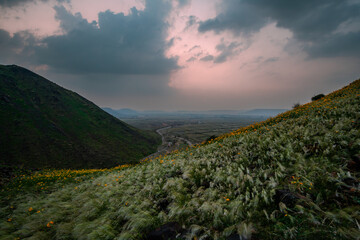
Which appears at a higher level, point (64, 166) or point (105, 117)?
point (105, 117)

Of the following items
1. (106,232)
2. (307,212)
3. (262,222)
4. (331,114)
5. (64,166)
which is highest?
(331,114)

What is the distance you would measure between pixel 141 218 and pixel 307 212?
16.8 feet

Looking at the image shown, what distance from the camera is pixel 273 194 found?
469 cm

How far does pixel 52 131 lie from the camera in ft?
214

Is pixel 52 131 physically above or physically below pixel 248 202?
below

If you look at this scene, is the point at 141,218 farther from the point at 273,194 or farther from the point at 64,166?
the point at 64,166

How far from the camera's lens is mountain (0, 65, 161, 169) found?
4962cm

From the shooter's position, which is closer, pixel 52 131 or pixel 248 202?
pixel 248 202

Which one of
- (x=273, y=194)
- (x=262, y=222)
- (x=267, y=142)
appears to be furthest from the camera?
(x=267, y=142)

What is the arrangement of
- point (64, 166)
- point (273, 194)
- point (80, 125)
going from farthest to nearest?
1. point (80, 125)
2. point (64, 166)
3. point (273, 194)

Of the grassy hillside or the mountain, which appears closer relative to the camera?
the grassy hillside

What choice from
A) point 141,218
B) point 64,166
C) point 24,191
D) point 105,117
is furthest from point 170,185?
point 105,117

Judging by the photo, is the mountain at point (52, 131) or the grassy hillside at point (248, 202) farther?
the mountain at point (52, 131)

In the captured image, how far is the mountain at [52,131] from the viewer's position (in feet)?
163
